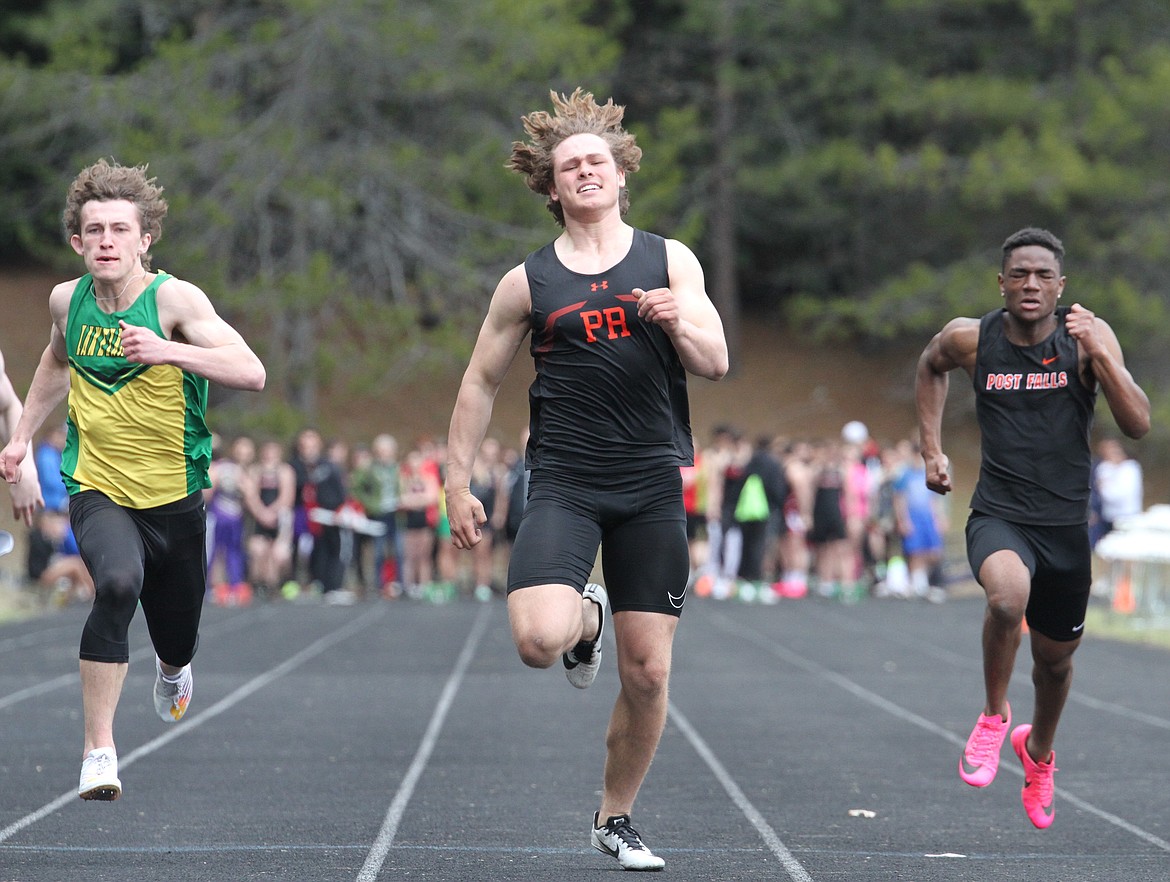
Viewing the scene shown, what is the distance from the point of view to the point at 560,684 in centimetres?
1179

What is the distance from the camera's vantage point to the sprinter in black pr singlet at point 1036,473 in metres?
6.16

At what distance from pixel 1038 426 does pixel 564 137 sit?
2.06 metres

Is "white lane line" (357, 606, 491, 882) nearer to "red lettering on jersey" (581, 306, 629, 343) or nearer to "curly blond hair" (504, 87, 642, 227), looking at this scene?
"red lettering on jersey" (581, 306, 629, 343)

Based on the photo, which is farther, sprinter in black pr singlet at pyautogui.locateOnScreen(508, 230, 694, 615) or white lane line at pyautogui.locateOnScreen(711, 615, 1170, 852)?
white lane line at pyautogui.locateOnScreen(711, 615, 1170, 852)

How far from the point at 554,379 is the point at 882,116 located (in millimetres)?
30908

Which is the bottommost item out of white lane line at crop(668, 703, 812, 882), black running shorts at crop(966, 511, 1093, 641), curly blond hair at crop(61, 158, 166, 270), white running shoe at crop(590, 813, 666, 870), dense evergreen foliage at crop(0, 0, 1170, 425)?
Result: white lane line at crop(668, 703, 812, 882)

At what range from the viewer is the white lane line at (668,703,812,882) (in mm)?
5668

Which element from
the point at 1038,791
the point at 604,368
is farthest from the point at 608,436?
the point at 1038,791

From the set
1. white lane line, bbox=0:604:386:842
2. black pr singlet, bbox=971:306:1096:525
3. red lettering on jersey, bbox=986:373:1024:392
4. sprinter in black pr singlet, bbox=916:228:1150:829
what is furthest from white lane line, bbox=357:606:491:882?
red lettering on jersey, bbox=986:373:1024:392

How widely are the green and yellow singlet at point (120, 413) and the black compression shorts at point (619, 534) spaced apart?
132 cm

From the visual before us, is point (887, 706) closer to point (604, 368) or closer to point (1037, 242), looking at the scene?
point (1037, 242)

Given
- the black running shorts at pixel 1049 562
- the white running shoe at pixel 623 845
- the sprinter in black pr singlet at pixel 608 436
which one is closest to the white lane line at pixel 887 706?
the black running shorts at pixel 1049 562

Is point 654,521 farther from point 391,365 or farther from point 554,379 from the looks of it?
point 391,365

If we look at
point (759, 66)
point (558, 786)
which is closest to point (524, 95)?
point (759, 66)
